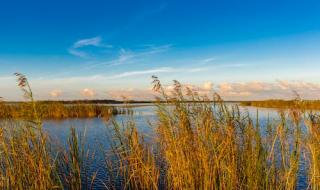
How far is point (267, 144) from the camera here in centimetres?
610

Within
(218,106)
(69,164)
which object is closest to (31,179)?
(69,164)

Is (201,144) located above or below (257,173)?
above

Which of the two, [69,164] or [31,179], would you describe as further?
[69,164]

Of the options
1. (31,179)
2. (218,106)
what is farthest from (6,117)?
(218,106)

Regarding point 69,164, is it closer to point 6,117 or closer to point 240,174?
point 6,117

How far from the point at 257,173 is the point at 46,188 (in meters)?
3.56

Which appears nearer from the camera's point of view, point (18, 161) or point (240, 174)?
point (18, 161)

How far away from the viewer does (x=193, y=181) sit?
594 centimetres

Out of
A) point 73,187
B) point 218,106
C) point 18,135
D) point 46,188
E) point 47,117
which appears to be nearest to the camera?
point 46,188

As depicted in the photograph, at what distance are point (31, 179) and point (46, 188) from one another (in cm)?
32

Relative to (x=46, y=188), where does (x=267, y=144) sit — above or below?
above

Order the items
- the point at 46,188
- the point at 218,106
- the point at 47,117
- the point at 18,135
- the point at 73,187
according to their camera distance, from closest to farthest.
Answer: the point at 46,188, the point at 18,135, the point at 73,187, the point at 218,106, the point at 47,117

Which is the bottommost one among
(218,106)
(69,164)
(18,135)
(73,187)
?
(73,187)

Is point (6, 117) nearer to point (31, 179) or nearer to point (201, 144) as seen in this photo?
point (31, 179)
